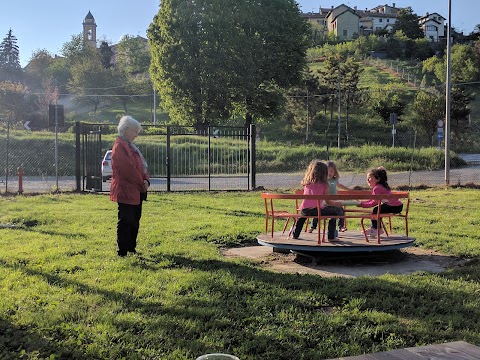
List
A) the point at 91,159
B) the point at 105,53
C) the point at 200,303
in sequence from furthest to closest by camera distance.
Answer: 1. the point at 105,53
2. the point at 91,159
3. the point at 200,303

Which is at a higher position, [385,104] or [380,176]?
[385,104]

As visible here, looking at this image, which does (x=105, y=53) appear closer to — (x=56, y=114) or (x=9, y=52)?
(x=9, y=52)

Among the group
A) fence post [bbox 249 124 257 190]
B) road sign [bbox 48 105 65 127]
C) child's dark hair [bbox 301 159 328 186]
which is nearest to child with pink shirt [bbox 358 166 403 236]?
child's dark hair [bbox 301 159 328 186]

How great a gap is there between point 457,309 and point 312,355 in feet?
5.87

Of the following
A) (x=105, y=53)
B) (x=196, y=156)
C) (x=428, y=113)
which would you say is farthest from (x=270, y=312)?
(x=105, y=53)

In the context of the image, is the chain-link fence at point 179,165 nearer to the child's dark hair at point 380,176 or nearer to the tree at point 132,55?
the child's dark hair at point 380,176

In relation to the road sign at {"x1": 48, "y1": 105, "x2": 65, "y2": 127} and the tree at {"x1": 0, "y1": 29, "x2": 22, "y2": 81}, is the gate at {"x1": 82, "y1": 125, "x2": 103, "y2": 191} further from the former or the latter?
→ the tree at {"x1": 0, "y1": 29, "x2": 22, "y2": 81}

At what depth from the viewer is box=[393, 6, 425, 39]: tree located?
116938 millimetres

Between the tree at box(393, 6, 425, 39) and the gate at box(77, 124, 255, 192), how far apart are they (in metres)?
105

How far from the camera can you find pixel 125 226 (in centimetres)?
706

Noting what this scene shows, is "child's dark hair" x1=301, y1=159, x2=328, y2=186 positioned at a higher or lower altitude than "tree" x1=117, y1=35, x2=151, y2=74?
lower

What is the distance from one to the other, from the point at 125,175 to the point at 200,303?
9.09 feet

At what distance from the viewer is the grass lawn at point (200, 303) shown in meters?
3.82

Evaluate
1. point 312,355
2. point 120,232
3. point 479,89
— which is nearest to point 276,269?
point 120,232
